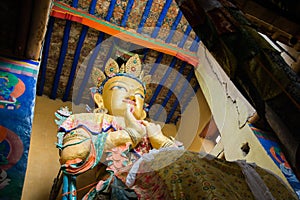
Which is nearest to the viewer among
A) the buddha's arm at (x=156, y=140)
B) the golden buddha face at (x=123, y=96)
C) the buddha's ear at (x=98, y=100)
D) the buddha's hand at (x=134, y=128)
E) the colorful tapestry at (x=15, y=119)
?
the colorful tapestry at (x=15, y=119)

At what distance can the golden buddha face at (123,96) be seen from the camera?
15.0 ft

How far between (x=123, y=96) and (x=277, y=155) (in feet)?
6.67

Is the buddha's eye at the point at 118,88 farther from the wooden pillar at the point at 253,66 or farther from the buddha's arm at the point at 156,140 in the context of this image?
the wooden pillar at the point at 253,66

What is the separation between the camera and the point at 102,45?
5.67m

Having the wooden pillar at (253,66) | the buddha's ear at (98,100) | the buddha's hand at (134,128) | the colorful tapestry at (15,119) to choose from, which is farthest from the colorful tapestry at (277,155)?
the colorful tapestry at (15,119)

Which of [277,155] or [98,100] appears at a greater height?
[277,155]

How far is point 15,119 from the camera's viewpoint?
2.94m

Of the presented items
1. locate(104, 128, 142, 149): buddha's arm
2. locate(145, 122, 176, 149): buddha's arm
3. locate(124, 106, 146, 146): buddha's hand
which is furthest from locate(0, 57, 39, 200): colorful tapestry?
locate(145, 122, 176, 149): buddha's arm

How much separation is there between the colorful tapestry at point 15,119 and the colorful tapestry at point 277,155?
261 cm

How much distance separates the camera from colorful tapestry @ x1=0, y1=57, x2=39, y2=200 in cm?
256

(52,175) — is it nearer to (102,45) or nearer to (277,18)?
(102,45)

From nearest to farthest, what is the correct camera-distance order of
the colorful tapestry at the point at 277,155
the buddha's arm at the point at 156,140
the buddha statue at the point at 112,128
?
the buddha statue at the point at 112,128
the colorful tapestry at the point at 277,155
the buddha's arm at the point at 156,140

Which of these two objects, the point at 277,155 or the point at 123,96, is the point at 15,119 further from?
the point at 277,155

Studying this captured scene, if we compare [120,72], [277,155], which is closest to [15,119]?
[120,72]
